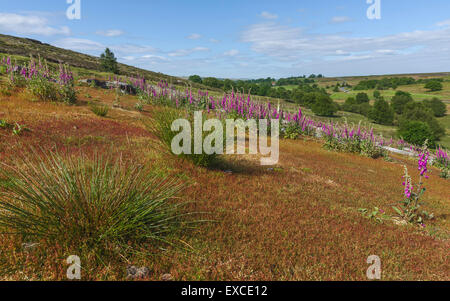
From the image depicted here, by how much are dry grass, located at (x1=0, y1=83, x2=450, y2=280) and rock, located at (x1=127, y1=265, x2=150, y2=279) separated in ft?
0.34

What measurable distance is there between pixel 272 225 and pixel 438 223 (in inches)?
192

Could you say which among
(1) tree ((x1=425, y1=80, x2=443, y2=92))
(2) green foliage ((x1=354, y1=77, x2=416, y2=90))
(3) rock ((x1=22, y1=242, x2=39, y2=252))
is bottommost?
(3) rock ((x1=22, y1=242, x2=39, y2=252))

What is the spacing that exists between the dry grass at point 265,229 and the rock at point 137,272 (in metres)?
0.10

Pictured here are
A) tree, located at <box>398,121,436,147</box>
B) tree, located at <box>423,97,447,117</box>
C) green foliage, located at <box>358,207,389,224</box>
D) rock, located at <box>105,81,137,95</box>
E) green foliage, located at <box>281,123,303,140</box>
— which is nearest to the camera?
green foliage, located at <box>358,207,389,224</box>

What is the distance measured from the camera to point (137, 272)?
3018mm

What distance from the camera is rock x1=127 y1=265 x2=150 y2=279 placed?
2.96 metres

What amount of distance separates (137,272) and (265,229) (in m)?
2.30

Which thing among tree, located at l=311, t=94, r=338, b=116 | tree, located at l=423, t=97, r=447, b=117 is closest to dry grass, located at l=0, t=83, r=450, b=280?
tree, located at l=311, t=94, r=338, b=116

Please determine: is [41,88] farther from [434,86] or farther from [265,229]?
[434,86]

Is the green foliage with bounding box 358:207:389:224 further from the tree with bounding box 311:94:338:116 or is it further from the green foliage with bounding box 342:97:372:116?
the green foliage with bounding box 342:97:372:116

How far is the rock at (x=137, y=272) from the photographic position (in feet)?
9.72

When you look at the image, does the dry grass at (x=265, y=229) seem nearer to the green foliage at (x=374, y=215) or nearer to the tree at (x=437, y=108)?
the green foliage at (x=374, y=215)

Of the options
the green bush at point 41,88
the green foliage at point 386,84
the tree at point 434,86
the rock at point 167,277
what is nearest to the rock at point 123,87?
the green bush at point 41,88
